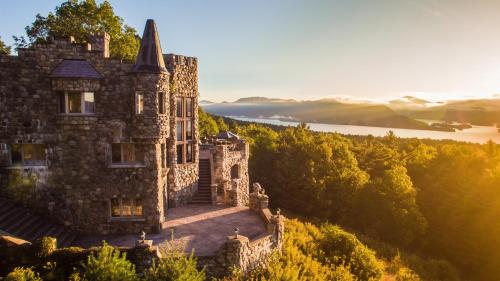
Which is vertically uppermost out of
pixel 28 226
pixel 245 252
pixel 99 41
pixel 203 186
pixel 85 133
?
pixel 99 41

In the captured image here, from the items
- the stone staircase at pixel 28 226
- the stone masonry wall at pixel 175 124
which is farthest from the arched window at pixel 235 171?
the stone staircase at pixel 28 226

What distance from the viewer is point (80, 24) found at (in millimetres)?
28797

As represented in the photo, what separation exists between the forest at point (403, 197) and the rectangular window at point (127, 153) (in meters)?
25.1

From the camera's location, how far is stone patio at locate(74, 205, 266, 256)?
18797mm

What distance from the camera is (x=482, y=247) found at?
1549 inches

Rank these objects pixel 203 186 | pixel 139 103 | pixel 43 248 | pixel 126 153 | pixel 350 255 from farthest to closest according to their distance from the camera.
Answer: pixel 203 186, pixel 350 255, pixel 126 153, pixel 139 103, pixel 43 248

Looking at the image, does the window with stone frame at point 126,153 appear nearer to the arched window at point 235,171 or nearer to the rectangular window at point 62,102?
the rectangular window at point 62,102

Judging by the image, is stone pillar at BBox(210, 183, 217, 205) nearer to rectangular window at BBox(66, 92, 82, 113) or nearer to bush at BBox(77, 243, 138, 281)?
rectangular window at BBox(66, 92, 82, 113)

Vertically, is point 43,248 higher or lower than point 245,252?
higher

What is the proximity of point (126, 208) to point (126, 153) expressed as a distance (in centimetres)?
352

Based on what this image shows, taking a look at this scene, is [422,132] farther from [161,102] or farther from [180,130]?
[161,102]

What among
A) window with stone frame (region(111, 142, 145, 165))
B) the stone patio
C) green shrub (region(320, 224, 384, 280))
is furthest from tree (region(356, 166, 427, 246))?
window with stone frame (region(111, 142, 145, 165))

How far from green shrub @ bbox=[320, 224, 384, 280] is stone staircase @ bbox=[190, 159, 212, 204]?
33.9ft

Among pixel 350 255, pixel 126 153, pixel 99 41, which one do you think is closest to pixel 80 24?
pixel 99 41
